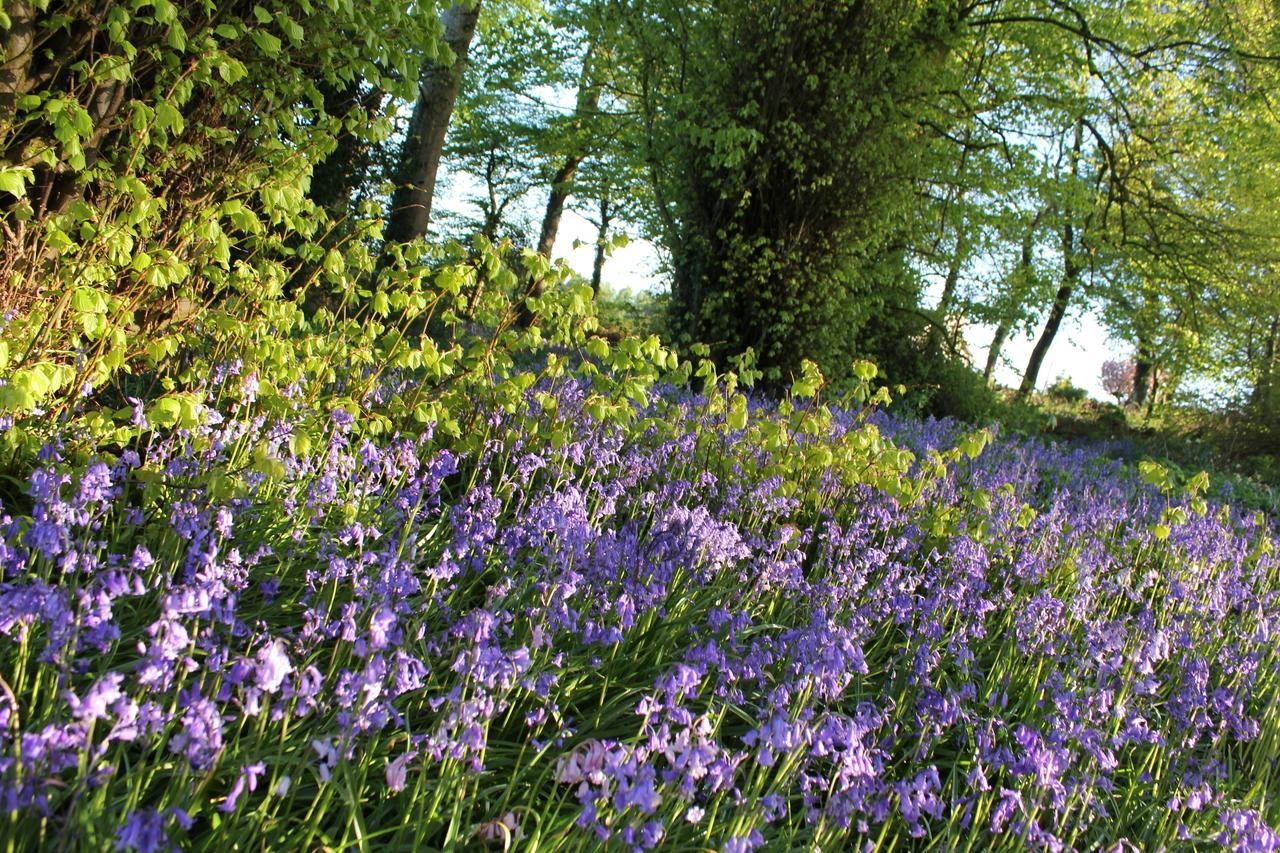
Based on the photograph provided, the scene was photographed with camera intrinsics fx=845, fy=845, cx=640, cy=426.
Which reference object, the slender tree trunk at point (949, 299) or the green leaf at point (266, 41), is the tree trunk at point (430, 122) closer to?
the green leaf at point (266, 41)

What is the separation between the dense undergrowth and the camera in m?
1.63

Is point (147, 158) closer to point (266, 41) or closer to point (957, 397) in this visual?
point (266, 41)

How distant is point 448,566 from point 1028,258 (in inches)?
713

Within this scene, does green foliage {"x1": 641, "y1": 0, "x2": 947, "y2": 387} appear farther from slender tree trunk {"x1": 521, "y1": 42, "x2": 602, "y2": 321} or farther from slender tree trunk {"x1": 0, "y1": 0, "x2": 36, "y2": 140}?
slender tree trunk {"x1": 0, "y1": 0, "x2": 36, "y2": 140}

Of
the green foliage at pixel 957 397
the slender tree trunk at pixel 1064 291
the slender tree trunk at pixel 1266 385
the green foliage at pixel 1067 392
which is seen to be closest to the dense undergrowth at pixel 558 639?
the green foliage at pixel 957 397

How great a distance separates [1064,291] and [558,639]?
19.5 metres

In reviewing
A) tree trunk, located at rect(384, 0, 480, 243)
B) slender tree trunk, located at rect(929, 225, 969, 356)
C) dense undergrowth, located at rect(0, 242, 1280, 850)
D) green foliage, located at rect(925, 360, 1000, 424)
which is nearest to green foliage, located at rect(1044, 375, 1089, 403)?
slender tree trunk, located at rect(929, 225, 969, 356)

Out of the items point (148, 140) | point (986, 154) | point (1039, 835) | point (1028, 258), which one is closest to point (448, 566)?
point (1039, 835)

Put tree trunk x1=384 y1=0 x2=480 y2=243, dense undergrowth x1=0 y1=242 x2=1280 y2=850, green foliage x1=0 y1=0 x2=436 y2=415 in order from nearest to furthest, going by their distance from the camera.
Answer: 1. dense undergrowth x1=0 y1=242 x2=1280 y2=850
2. green foliage x1=0 y1=0 x2=436 y2=415
3. tree trunk x1=384 y1=0 x2=480 y2=243

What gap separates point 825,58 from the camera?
30.0 ft

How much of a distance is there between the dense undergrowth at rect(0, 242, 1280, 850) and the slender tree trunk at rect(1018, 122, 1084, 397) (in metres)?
10.2

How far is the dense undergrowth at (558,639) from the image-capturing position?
1.63m

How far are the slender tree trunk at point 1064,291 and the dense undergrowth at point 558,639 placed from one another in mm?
10211

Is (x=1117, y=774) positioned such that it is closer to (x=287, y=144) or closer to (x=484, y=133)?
(x=287, y=144)
